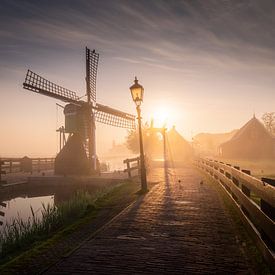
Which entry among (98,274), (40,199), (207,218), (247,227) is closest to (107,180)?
(40,199)

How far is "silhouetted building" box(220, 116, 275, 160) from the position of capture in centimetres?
5522

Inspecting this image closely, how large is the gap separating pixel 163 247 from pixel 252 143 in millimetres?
54331

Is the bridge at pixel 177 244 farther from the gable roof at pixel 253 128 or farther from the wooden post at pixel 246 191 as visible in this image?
the gable roof at pixel 253 128

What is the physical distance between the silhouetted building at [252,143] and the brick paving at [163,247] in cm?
5037

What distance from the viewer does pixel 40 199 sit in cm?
2073

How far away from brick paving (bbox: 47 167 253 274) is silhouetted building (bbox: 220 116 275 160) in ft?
165

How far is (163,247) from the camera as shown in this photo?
17.8 feet

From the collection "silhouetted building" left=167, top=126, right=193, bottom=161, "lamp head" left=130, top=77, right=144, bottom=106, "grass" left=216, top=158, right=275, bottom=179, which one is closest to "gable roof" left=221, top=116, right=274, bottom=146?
"silhouetted building" left=167, top=126, right=193, bottom=161

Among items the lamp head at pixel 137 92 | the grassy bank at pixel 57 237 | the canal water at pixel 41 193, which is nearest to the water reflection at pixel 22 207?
the canal water at pixel 41 193

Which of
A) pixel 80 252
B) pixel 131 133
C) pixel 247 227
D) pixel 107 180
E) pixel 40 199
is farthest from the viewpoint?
pixel 131 133

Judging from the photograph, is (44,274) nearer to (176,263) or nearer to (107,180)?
(176,263)

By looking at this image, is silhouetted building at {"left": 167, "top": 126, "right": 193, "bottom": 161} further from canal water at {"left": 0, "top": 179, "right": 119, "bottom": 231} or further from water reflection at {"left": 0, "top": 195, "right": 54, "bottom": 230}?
water reflection at {"left": 0, "top": 195, "right": 54, "bottom": 230}

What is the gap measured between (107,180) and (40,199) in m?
4.85

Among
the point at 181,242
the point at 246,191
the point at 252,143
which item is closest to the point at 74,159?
the point at 246,191
